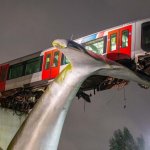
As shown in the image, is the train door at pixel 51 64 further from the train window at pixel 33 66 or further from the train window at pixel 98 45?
the train window at pixel 98 45

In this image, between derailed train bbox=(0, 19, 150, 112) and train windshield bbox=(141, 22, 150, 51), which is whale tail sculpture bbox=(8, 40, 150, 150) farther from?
train windshield bbox=(141, 22, 150, 51)

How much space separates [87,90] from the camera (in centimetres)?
1827

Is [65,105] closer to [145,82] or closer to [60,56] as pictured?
[145,82]

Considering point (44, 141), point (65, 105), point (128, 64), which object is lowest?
point (44, 141)

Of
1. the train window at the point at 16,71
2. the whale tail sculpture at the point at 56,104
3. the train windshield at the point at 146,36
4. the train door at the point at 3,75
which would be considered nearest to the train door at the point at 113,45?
the train windshield at the point at 146,36

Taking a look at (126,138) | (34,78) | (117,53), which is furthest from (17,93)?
(126,138)

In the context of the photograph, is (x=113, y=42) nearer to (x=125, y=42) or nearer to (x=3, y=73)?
(x=125, y=42)

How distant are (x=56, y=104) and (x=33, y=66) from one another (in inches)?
353

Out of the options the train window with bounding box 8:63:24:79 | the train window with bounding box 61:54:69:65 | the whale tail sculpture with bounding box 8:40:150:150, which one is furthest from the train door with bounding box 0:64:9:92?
the whale tail sculpture with bounding box 8:40:150:150

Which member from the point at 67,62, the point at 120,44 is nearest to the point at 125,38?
the point at 120,44

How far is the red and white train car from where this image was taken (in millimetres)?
15586

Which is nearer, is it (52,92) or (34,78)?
(52,92)

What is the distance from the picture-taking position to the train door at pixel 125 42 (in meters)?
15.8

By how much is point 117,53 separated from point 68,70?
14.2 feet
